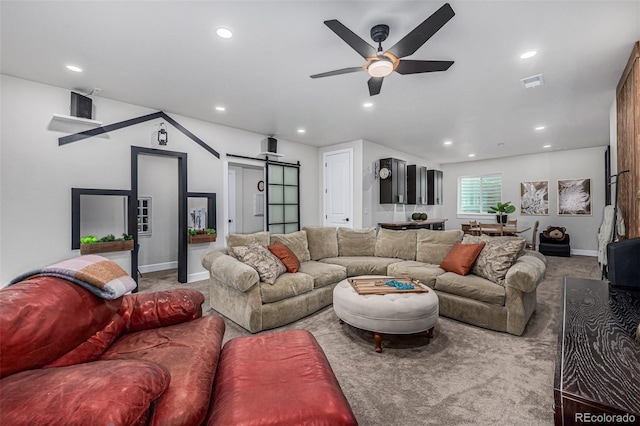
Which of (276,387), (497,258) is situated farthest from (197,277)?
(497,258)

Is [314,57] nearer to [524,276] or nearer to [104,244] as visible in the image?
[524,276]

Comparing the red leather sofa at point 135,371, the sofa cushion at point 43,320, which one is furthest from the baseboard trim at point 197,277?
the sofa cushion at point 43,320

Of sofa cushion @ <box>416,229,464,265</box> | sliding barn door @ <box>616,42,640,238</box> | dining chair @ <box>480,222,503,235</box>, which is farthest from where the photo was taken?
dining chair @ <box>480,222,503,235</box>

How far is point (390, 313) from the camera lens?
2336 millimetres

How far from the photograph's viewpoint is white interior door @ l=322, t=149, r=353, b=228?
612 centimetres

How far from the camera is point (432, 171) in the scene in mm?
8180

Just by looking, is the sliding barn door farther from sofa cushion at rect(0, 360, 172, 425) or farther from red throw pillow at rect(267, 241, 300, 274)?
sofa cushion at rect(0, 360, 172, 425)

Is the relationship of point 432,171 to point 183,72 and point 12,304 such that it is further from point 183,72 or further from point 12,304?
point 12,304

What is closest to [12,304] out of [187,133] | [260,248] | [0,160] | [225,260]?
[225,260]

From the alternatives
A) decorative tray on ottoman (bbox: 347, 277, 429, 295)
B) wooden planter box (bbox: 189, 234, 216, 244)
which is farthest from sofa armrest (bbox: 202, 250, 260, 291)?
wooden planter box (bbox: 189, 234, 216, 244)

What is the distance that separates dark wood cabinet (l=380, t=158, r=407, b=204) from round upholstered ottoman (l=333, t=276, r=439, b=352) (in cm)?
397

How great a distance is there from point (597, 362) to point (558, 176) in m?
8.14

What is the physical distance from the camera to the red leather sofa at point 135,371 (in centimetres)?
82

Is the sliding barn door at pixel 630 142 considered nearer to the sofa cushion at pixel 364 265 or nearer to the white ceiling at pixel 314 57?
the white ceiling at pixel 314 57
